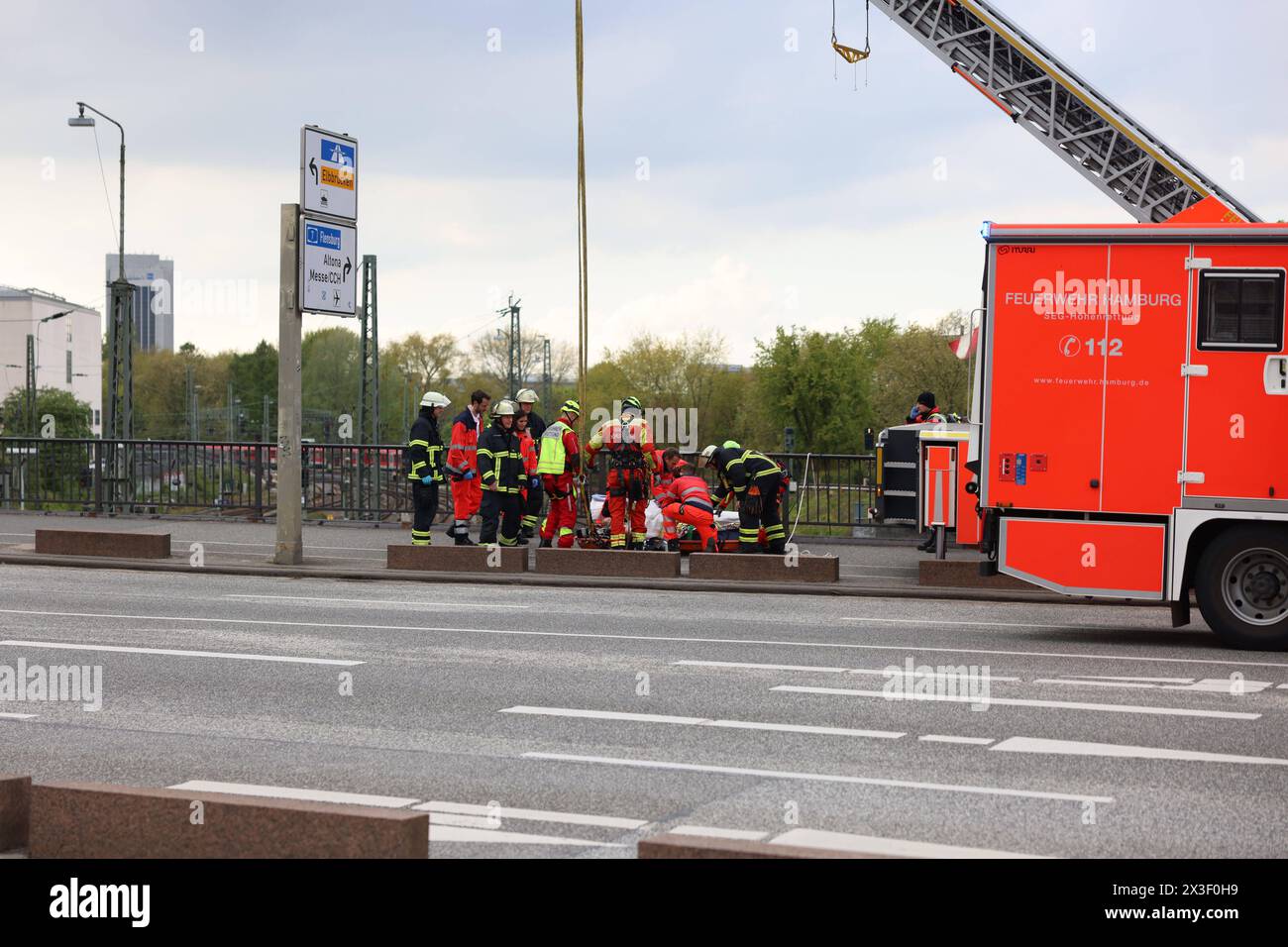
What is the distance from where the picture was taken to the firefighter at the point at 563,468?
66.2ft

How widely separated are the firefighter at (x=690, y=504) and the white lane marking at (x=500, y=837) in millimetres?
13514

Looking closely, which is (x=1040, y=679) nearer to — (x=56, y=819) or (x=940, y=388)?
(x=56, y=819)

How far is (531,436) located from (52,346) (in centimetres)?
14032

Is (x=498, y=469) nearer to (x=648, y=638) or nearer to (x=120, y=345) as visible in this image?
(x=648, y=638)

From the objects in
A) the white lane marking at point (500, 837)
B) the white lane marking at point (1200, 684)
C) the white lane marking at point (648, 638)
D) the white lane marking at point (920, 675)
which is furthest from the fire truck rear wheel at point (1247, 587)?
the white lane marking at point (500, 837)

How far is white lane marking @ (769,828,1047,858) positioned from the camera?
19.7 feet

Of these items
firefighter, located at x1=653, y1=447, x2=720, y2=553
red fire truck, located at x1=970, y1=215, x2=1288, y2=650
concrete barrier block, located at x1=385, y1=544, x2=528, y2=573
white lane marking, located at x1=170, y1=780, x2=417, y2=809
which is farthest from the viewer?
firefighter, located at x1=653, y1=447, x2=720, y2=553

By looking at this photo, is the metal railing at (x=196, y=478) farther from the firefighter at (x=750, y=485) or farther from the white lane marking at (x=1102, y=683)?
the white lane marking at (x=1102, y=683)

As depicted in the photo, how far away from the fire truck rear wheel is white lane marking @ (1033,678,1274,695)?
5.50 feet

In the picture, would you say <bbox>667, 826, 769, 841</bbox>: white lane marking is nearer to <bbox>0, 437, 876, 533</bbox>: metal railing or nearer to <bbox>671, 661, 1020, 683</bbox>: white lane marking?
<bbox>671, 661, 1020, 683</bbox>: white lane marking

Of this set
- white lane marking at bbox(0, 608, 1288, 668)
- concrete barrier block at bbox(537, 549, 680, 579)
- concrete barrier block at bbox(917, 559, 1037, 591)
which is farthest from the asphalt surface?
white lane marking at bbox(0, 608, 1288, 668)

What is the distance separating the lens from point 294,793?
23.6ft

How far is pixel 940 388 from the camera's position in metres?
81.5
